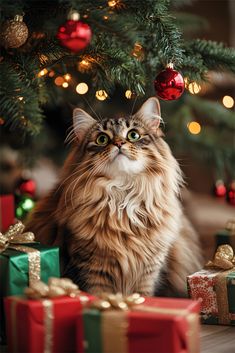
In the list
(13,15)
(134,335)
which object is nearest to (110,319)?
(134,335)

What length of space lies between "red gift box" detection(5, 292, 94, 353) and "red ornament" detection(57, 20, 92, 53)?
1.58 feet

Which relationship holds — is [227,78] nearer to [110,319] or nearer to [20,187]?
[20,187]

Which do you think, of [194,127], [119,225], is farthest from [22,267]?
[194,127]

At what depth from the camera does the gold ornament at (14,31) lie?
1311 mm

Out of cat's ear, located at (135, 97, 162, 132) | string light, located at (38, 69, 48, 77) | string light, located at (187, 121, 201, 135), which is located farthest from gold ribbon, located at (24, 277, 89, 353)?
string light, located at (187, 121, 201, 135)

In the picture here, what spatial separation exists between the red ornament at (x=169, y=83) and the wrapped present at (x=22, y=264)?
0.42 metres

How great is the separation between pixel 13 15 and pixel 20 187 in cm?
86

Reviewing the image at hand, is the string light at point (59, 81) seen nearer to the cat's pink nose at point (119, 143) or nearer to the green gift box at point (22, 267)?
the cat's pink nose at point (119, 143)

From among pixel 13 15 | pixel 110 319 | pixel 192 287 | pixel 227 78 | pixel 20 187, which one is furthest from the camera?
pixel 227 78

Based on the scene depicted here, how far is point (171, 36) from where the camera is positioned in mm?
1344

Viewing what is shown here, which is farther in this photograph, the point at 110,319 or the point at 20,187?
the point at 20,187

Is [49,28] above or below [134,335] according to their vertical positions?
above

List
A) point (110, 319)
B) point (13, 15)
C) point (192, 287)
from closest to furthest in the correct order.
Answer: point (110, 319)
point (13, 15)
point (192, 287)

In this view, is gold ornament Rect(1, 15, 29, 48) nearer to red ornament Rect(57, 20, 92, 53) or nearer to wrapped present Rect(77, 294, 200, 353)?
red ornament Rect(57, 20, 92, 53)
